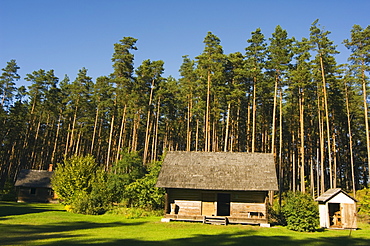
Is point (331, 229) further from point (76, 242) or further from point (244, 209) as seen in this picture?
point (76, 242)

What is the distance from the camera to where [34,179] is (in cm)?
4500

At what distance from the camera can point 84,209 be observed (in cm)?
2959

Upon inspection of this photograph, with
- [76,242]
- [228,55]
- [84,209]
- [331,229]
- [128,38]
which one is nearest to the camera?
[76,242]

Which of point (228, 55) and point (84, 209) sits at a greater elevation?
point (228, 55)

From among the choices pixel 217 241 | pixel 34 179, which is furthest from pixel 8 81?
pixel 217 241

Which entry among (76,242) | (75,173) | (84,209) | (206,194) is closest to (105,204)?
(84,209)

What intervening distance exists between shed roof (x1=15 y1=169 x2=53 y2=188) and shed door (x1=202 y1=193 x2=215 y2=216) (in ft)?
95.0

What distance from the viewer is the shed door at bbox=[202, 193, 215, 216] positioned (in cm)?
2544

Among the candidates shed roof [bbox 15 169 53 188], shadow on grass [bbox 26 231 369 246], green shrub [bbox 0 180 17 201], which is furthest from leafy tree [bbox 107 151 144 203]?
green shrub [bbox 0 180 17 201]

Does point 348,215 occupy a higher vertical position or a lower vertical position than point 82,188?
lower

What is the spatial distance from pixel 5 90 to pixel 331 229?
2082 inches

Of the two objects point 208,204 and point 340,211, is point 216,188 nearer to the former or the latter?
point 208,204

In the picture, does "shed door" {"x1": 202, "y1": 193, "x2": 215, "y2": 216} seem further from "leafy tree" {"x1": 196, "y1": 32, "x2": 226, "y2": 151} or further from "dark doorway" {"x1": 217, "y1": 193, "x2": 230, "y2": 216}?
"leafy tree" {"x1": 196, "y1": 32, "x2": 226, "y2": 151}

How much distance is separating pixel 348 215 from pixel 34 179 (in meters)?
42.0
